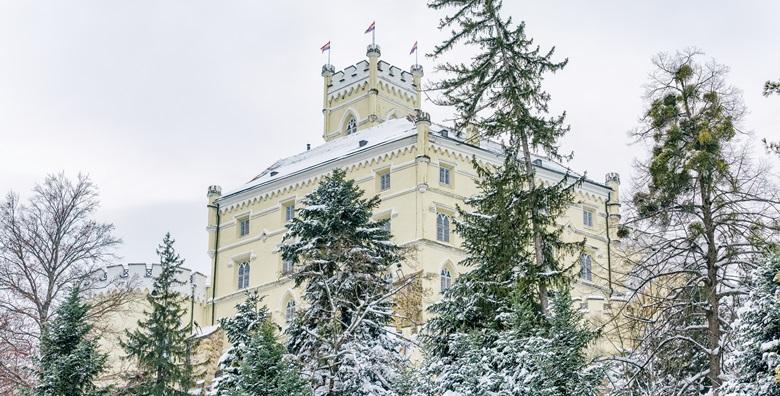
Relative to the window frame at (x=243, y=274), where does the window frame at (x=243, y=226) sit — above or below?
above

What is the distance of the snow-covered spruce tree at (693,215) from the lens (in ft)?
68.7

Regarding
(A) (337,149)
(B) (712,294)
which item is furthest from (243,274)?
(B) (712,294)

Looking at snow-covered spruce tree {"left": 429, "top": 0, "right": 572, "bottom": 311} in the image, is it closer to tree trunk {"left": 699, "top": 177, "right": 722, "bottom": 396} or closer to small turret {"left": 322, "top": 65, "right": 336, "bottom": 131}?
tree trunk {"left": 699, "top": 177, "right": 722, "bottom": 396}

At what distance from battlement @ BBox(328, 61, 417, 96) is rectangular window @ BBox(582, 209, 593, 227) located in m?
13.1

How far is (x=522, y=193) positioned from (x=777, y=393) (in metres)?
9.15

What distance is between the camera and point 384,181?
52.9m

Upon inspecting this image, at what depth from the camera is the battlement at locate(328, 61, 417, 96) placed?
63.7 m

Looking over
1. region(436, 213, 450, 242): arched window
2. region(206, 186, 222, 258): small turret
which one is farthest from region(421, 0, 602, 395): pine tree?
region(206, 186, 222, 258): small turret

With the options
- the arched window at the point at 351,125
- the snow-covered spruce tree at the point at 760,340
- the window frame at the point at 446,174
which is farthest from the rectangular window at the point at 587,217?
the snow-covered spruce tree at the point at 760,340

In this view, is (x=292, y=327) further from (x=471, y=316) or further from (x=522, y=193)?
(x=522, y=193)

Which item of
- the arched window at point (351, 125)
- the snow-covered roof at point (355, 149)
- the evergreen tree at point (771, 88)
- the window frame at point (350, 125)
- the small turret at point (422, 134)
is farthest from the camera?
the window frame at point (350, 125)

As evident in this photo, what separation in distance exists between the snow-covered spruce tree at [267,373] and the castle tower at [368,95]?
3945 centimetres

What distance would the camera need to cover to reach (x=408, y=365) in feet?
86.5

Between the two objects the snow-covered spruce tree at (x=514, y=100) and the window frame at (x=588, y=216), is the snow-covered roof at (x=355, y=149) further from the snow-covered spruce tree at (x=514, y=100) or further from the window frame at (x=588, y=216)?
the snow-covered spruce tree at (x=514, y=100)
